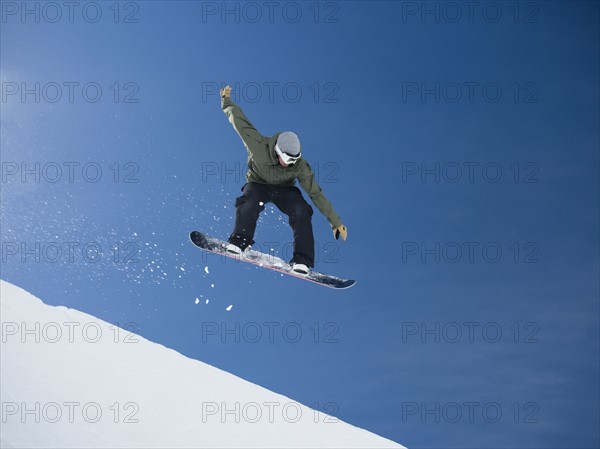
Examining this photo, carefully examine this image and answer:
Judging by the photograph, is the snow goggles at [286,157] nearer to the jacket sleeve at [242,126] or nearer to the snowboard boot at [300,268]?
the jacket sleeve at [242,126]

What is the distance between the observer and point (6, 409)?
14.7 metres

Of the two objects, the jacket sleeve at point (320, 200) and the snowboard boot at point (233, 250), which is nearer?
the snowboard boot at point (233, 250)

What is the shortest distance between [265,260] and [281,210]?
0.71 meters

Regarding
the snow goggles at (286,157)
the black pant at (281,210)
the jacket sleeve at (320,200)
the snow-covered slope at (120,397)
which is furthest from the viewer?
the snow-covered slope at (120,397)

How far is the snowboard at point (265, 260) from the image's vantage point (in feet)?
29.2

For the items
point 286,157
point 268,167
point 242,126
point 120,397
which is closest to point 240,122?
point 242,126

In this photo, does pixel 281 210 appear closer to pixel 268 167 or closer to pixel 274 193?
pixel 274 193

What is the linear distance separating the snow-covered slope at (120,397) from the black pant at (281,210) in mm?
8383

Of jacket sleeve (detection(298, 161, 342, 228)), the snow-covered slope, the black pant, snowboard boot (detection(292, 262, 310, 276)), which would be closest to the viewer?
the black pant

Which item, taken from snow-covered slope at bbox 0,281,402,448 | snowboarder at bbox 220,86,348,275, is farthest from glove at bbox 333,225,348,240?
snow-covered slope at bbox 0,281,402,448

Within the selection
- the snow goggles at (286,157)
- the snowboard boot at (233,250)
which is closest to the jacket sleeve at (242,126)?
the snow goggles at (286,157)

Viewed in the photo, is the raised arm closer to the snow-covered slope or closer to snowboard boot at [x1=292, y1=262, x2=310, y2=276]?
snowboard boot at [x1=292, y1=262, x2=310, y2=276]

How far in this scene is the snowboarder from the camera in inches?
337

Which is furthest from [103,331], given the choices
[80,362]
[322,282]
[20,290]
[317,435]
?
[322,282]
